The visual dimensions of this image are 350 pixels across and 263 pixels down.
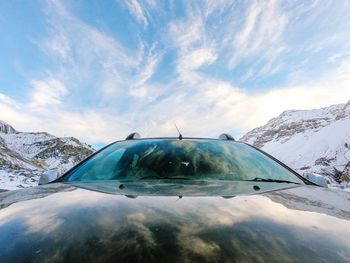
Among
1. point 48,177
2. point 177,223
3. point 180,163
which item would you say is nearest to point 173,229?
point 177,223

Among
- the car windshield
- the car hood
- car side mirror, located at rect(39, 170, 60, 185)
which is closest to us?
the car hood

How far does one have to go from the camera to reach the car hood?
100 centimetres

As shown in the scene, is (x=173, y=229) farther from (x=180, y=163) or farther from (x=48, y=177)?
(x=48, y=177)

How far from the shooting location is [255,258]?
979 millimetres

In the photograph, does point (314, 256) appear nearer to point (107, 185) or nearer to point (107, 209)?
point (107, 209)

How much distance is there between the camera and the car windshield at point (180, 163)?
2553 mm

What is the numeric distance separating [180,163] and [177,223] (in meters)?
1.47

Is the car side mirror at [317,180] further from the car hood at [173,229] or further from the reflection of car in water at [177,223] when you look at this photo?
the car hood at [173,229]

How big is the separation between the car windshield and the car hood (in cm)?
80

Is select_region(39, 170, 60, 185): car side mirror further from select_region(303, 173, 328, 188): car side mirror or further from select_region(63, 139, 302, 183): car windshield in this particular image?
select_region(303, 173, 328, 188): car side mirror

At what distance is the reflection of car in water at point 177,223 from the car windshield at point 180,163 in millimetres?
126

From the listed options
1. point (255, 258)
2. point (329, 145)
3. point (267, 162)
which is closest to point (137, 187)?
point (255, 258)

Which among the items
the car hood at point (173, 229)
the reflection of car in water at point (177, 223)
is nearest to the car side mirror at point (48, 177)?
the reflection of car in water at point (177, 223)

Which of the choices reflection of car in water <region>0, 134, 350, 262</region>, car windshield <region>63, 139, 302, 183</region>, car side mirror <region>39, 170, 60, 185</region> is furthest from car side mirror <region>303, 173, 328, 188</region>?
car side mirror <region>39, 170, 60, 185</region>
